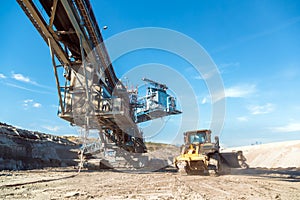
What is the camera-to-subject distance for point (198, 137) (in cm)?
1296

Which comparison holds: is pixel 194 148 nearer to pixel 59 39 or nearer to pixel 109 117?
pixel 109 117

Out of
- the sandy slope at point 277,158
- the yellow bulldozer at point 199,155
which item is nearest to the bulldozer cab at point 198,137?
the yellow bulldozer at point 199,155

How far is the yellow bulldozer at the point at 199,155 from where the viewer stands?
10938 mm

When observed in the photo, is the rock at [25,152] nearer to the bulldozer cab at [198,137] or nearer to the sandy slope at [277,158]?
the bulldozer cab at [198,137]

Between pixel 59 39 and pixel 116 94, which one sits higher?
pixel 59 39

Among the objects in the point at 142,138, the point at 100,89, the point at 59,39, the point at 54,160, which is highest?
the point at 59,39

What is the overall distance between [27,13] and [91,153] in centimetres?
991

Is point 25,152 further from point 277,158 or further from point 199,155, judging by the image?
point 277,158

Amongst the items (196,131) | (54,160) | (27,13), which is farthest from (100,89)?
(54,160)

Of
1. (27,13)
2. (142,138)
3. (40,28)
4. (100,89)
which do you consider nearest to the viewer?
(27,13)

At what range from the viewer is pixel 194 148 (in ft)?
40.0

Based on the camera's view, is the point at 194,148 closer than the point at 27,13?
No

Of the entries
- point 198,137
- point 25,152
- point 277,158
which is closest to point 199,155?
point 198,137

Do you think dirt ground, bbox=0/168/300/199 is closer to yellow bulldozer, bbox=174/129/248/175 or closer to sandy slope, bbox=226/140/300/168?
yellow bulldozer, bbox=174/129/248/175
